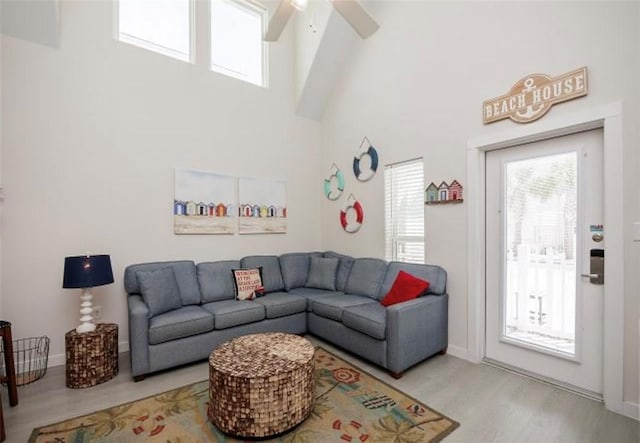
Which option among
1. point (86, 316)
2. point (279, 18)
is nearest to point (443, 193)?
point (279, 18)

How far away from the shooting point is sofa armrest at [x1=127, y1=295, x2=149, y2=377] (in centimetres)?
259

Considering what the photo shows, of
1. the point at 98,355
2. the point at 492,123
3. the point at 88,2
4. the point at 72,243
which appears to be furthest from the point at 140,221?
the point at 492,123

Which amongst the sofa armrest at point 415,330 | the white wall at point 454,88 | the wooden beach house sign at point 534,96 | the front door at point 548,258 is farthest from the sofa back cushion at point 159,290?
the wooden beach house sign at point 534,96

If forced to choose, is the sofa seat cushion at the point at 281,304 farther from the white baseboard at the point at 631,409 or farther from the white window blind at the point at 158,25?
the white window blind at the point at 158,25

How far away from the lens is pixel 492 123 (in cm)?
285

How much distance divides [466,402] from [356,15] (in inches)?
113

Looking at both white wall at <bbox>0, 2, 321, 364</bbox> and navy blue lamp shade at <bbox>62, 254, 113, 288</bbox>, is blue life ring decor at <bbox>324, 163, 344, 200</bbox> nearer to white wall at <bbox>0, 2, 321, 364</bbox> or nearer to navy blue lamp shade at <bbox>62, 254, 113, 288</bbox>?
white wall at <bbox>0, 2, 321, 364</bbox>

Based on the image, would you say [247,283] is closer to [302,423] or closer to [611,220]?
[302,423]

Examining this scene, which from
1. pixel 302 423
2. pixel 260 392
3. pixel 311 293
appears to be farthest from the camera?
pixel 311 293

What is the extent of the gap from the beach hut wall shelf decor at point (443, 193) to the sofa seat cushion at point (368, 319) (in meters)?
1.25

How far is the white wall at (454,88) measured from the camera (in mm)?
2137

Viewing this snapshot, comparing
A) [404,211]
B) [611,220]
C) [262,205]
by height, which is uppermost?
[262,205]

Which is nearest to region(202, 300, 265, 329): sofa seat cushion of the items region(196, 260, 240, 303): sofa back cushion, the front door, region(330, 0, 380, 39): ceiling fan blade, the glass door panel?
region(196, 260, 240, 303): sofa back cushion

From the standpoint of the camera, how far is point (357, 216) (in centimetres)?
425
